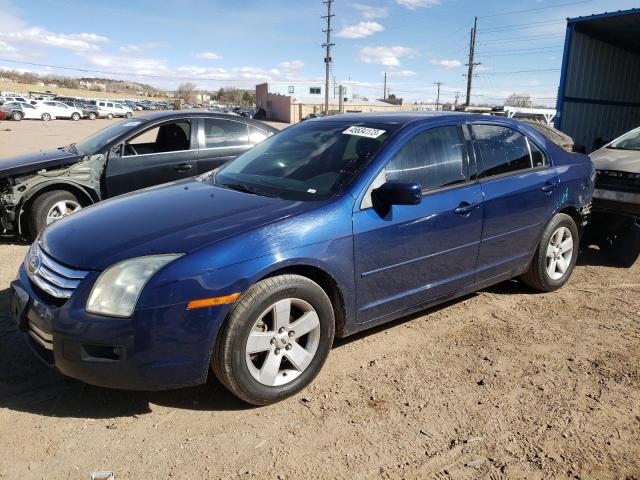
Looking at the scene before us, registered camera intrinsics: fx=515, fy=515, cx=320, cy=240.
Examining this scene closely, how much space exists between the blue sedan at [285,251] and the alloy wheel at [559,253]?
238 millimetres

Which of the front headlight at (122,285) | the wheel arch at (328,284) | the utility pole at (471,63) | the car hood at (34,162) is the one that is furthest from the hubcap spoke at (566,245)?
the utility pole at (471,63)

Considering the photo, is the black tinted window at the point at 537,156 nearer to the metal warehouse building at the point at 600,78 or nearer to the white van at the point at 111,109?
the metal warehouse building at the point at 600,78

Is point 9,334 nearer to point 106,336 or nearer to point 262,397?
point 106,336

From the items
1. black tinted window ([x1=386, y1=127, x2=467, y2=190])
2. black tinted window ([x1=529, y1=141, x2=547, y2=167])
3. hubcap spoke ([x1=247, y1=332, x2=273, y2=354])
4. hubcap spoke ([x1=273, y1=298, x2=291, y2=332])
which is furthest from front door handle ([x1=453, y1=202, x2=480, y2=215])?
hubcap spoke ([x1=247, y1=332, x2=273, y2=354])

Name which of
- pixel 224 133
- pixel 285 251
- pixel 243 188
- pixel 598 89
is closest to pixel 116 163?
pixel 224 133

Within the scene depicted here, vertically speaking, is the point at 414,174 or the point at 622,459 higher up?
the point at 414,174

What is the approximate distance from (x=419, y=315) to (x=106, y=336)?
2.53 m

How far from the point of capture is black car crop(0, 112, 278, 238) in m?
5.93

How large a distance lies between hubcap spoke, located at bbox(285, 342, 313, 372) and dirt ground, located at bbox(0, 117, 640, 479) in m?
0.19

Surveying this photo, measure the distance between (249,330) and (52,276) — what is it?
109cm

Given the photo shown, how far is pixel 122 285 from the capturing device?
8.38 ft

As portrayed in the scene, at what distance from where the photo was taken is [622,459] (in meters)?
2.51

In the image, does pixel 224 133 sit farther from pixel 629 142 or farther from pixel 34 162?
pixel 629 142

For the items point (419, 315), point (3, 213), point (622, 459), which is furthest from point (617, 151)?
point (3, 213)
